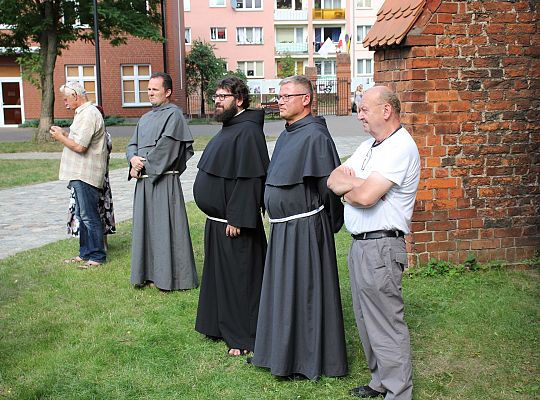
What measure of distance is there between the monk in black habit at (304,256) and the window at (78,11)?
21937mm

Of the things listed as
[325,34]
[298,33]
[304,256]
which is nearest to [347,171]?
[304,256]

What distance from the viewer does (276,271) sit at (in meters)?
4.93

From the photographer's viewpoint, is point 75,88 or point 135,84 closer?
point 75,88

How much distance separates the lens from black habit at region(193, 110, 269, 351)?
548cm

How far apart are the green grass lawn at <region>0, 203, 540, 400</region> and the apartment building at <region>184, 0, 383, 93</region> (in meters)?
52.6

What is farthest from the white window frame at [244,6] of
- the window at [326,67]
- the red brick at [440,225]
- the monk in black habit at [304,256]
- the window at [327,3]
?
the monk in black habit at [304,256]

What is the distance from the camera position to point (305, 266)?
486 cm

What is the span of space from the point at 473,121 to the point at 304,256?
3.24m

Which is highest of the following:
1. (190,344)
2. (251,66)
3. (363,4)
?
(363,4)

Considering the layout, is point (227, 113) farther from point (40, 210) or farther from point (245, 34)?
point (245, 34)

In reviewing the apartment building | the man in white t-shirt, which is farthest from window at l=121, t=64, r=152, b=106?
the man in white t-shirt

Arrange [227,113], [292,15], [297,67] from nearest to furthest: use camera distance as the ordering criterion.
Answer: [227,113]
[292,15]
[297,67]

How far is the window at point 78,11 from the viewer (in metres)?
25.1

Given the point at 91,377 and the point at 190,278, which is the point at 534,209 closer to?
the point at 190,278
